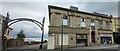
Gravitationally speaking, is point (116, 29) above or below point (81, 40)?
above

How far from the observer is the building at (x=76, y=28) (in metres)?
28.3

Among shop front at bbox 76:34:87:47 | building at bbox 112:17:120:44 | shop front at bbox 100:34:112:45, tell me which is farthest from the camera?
building at bbox 112:17:120:44

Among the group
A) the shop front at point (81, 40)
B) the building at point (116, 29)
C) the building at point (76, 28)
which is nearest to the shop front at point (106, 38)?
the building at point (76, 28)

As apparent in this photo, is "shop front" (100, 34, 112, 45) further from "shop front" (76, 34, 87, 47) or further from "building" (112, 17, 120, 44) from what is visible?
"shop front" (76, 34, 87, 47)

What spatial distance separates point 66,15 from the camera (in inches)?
1198

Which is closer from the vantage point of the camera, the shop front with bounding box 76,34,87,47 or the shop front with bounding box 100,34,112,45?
the shop front with bounding box 76,34,87,47

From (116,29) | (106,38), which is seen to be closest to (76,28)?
(106,38)

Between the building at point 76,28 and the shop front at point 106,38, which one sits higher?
the building at point 76,28

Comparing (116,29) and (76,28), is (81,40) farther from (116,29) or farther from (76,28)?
(116,29)

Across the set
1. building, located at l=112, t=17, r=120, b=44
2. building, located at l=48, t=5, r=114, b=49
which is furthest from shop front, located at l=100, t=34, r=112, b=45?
building, located at l=112, t=17, r=120, b=44

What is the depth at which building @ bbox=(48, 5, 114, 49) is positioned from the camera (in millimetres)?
28312

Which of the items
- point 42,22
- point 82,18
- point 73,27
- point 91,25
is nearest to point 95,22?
point 91,25

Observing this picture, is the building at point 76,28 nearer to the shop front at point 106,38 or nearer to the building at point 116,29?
the shop front at point 106,38

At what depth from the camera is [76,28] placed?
31078mm
